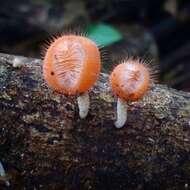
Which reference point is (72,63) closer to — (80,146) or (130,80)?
(130,80)

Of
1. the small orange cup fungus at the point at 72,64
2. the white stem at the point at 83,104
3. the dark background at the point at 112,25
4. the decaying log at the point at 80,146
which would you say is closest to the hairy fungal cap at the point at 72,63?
the small orange cup fungus at the point at 72,64

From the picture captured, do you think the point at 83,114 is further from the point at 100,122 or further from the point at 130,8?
the point at 130,8

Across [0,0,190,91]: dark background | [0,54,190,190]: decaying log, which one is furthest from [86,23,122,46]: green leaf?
[0,54,190,190]: decaying log

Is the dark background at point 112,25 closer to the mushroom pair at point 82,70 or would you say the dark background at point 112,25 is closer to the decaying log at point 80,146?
the decaying log at point 80,146

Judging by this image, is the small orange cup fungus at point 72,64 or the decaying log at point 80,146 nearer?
the small orange cup fungus at point 72,64

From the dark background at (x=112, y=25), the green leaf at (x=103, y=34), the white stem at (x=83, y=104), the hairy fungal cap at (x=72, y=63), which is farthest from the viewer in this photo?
the dark background at (x=112, y=25)

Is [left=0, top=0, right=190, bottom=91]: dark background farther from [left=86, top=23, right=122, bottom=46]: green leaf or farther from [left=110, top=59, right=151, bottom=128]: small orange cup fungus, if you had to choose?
[left=110, top=59, right=151, bottom=128]: small orange cup fungus
